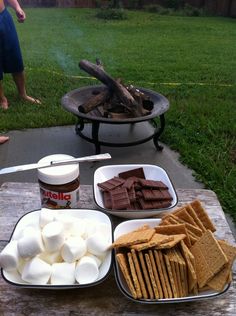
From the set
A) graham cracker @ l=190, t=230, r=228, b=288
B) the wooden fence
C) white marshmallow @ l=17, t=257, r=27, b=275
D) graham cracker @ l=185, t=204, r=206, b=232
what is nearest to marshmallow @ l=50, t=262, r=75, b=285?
white marshmallow @ l=17, t=257, r=27, b=275

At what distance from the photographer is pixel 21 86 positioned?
16.5 feet

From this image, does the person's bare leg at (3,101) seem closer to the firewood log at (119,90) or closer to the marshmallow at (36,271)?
the firewood log at (119,90)

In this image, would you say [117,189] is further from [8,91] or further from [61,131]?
[8,91]

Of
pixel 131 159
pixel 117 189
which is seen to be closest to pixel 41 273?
pixel 117 189

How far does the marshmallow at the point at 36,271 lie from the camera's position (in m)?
1.25

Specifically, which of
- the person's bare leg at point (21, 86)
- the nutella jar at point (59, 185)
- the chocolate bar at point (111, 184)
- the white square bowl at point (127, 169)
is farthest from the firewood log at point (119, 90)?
the nutella jar at point (59, 185)

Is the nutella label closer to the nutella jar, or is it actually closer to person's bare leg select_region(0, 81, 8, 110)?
the nutella jar

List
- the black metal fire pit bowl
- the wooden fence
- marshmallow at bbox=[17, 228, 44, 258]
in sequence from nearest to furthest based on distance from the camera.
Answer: marshmallow at bbox=[17, 228, 44, 258] < the black metal fire pit bowl < the wooden fence

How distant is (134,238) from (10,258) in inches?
16.8

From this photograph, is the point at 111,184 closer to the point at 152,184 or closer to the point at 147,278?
the point at 152,184

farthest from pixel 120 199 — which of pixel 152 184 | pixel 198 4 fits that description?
pixel 198 4

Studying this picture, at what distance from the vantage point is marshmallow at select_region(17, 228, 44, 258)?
124 centimetres

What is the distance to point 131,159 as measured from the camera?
3826mm

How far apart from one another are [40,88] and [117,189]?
428 centimetres
